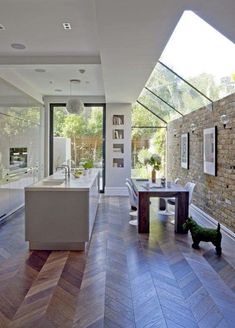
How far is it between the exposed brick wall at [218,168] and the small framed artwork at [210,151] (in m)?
0.10

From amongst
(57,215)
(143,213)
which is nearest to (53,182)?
(57,215)

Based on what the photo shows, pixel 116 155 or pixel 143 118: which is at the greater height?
pixel 143 118

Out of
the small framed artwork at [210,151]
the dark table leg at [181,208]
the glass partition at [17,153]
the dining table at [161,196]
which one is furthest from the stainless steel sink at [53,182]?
the small framed artwork at [210,151]

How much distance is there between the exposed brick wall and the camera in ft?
15.1

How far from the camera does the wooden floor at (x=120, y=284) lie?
98.4 inches

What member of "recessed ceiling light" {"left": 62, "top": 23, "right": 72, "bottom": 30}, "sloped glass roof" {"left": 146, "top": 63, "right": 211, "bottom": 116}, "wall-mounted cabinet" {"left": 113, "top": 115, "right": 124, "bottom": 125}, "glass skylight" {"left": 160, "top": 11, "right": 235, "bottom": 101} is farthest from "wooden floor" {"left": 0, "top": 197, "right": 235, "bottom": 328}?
"wall-mounted cabinet" {"left": 113, "top": 115, "right": 124, "bottom": 125}

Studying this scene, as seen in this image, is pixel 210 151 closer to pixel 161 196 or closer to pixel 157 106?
pixel 161 196

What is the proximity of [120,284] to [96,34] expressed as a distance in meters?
3.34

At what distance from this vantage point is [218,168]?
16.9ft

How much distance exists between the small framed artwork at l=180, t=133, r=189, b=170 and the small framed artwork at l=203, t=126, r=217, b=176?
125cm

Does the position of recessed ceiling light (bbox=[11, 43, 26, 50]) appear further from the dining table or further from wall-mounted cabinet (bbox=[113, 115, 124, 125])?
wall-mounted cabinet (bbox=[113, 115, 124, 125])

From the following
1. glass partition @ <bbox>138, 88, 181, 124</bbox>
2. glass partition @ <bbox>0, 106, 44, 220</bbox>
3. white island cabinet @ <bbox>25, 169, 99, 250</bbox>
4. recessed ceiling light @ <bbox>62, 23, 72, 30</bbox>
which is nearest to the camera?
recessed ceiling light @ <bbox>62, 23, 72, 30</bbox>

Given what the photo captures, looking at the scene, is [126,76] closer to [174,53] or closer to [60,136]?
[174,53]

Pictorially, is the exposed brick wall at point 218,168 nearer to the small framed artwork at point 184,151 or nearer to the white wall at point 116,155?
the small framed artwork at point 184,151
